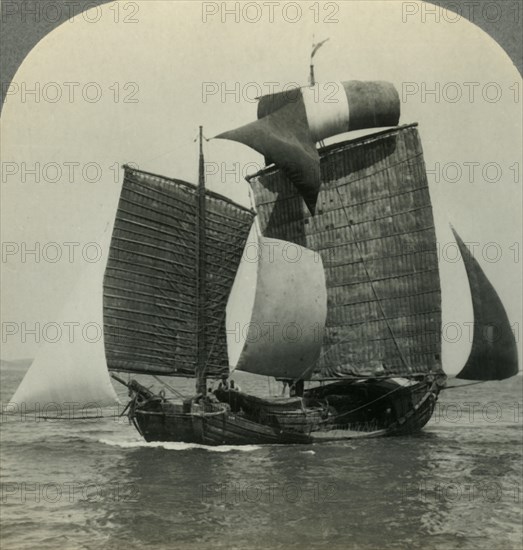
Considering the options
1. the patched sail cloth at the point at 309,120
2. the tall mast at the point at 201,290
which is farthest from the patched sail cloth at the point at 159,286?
the patched sail cloth at the point at 309,120

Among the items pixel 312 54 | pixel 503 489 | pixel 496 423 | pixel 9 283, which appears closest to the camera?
pixel 9 283

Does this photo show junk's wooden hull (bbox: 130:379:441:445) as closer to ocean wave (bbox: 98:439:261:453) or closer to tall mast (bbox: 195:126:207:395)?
ocean wave (bbox: 98:439:261:453)

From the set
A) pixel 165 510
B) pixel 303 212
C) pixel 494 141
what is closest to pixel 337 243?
pixel 303 212

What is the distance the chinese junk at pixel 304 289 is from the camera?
1881 centimetres

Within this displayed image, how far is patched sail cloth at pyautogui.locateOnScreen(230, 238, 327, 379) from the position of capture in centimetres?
1911

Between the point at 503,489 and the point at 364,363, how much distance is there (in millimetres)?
8153

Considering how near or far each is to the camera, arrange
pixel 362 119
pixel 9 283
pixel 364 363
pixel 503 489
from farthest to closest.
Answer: pixel 364 363 → pixel 362 119 → pixel 503 489 → pixel 9 283

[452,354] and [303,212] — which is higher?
[303,212]

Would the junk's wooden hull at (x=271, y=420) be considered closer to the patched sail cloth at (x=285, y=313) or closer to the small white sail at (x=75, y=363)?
the patched sail cloth at (x=285, y=313)

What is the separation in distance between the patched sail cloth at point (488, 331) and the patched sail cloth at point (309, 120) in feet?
12.4

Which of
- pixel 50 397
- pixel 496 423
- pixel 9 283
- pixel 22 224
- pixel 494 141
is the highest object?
pixel 494 141

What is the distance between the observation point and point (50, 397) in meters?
14.7

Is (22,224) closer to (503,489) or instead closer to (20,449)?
(20,449)

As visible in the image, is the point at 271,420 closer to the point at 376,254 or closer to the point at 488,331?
the point at 376,254
